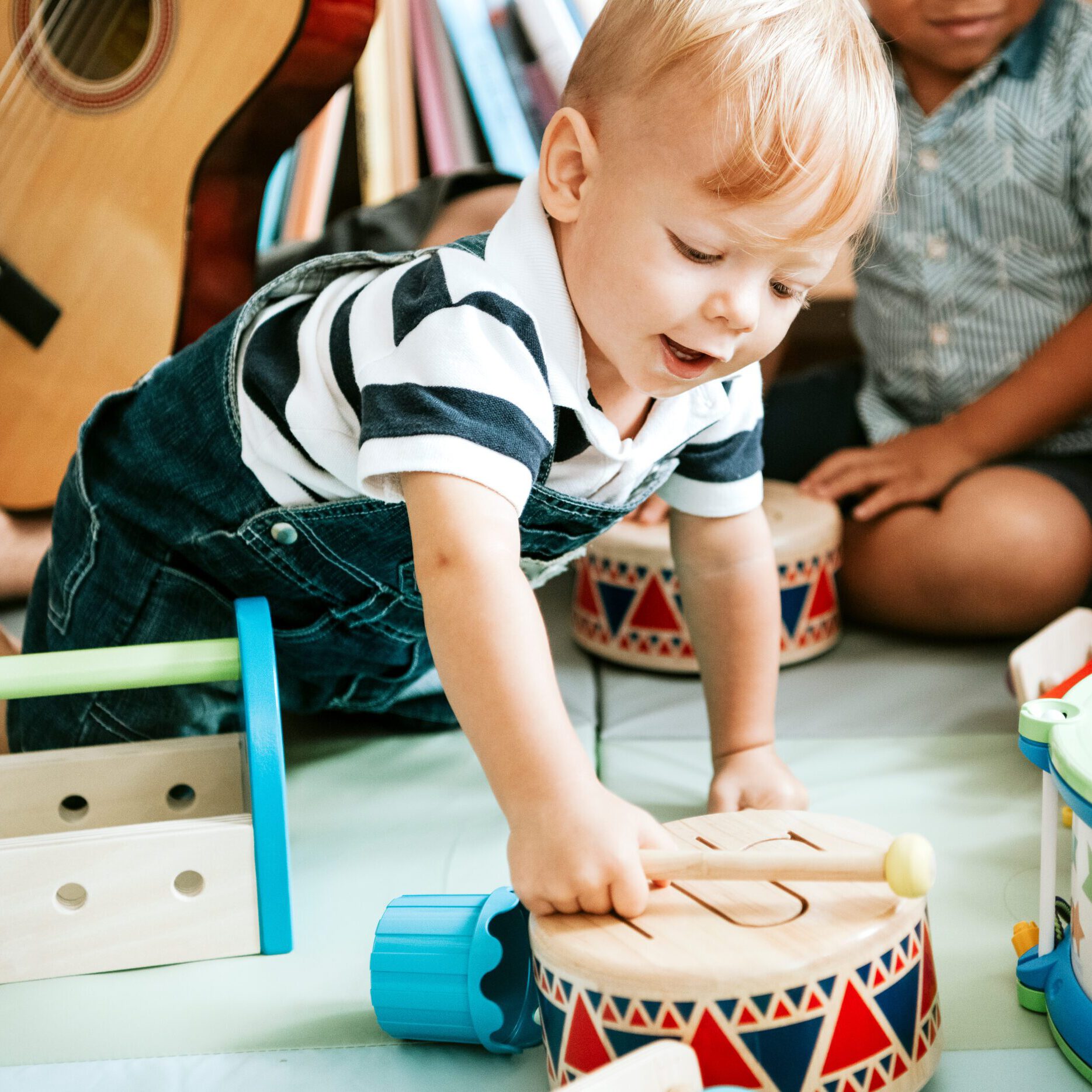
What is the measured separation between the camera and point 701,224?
1.82 feet

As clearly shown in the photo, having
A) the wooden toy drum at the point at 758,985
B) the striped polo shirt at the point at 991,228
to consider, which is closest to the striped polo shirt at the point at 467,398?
the wooden toy drum at the point at 758,985

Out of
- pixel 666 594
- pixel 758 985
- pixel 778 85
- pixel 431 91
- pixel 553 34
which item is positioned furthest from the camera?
pixel 431 91

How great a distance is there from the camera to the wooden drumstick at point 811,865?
0.45 metres

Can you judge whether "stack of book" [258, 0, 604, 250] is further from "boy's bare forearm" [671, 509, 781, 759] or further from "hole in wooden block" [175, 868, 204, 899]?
"hole in wooden block" [175, 868, 204, 899]

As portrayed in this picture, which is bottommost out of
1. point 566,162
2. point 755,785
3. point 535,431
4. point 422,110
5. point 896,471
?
point 755,785

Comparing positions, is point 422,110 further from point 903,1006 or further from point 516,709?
point 903,1006

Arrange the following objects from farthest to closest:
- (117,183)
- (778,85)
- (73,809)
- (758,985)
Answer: (117,183), (73,809), (778,85), (758,985)

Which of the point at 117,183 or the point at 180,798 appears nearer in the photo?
the point at 180,798

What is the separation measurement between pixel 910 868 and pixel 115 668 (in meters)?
0.41

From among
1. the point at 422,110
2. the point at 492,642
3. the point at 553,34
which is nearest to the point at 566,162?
the point at 492,642

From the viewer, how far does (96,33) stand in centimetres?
110

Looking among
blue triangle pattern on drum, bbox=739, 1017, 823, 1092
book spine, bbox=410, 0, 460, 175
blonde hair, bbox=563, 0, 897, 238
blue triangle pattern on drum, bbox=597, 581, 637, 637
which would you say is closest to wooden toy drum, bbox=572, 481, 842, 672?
blue triangle pattern on drum, bbox=597, 581, 637, 637

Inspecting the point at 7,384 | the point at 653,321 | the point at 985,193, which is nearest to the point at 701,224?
the point at 653,321

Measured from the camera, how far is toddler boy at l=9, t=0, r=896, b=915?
0.54 meters
